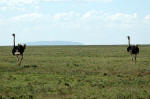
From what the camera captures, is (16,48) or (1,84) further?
(16,48)

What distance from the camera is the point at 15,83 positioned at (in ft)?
50.3

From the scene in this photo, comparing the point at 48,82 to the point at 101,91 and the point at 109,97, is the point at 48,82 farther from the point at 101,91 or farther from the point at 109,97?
the point at 109,97

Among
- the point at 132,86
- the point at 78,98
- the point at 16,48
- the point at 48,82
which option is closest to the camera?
the point at 78,98

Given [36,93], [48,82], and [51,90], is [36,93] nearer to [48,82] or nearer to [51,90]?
[51,90]

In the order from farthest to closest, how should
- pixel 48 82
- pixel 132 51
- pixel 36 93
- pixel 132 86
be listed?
pixel 132 51
pixel 48 82
pixel 132 86
pixel 36 93

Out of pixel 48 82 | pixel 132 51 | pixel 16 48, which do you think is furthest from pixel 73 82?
pixel 132 51

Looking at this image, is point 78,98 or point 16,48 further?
point 16,48

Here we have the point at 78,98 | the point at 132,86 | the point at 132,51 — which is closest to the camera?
the point at 78,98

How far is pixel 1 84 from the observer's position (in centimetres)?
1489

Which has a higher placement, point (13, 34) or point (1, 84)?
point (13, 34)

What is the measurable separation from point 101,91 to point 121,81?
10.8 feet

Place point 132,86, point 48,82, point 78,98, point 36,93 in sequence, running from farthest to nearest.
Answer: point 48,82
point 132,86
point 36,93
point 78,98

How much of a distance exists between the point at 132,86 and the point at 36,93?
4.56 meters

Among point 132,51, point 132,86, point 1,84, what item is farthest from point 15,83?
point 132,51
